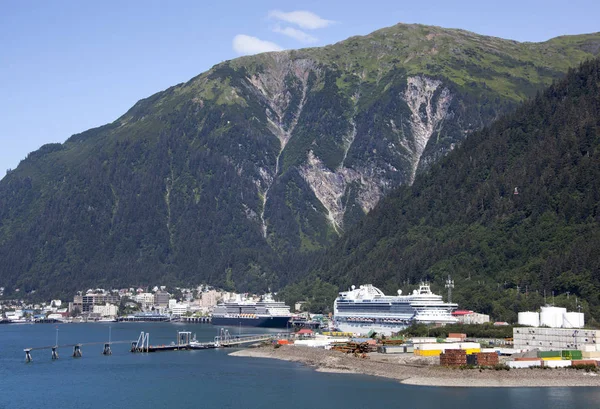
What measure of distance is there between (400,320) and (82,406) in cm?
8538

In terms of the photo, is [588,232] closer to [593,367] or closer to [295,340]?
[295,340]

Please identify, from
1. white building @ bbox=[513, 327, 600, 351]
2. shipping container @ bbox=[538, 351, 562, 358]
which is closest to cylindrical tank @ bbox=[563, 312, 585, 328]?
white building @ bbox=[513, 327, 600, 351]

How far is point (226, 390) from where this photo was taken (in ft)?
358

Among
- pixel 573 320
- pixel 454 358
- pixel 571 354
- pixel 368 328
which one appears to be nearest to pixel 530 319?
pixel 573 320

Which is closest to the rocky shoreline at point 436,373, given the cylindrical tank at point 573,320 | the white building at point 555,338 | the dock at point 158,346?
the white building at point 555,338

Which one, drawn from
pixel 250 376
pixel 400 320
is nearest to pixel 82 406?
pixel 250 376

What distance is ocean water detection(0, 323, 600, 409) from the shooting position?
3848 inches

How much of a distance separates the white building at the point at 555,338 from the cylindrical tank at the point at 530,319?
15636mm

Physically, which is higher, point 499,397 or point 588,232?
point 588,232

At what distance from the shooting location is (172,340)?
193 m

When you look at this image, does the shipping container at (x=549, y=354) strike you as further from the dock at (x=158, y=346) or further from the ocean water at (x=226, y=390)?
the dock at (x=158, y=346)

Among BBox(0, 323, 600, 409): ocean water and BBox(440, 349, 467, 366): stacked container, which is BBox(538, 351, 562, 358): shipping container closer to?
BBox(440, 349, 467, 366): stacked container

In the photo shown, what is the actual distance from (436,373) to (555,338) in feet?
73.7

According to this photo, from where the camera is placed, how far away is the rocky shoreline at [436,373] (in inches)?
4195
